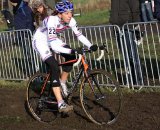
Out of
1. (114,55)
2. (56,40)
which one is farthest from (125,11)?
(56,40)

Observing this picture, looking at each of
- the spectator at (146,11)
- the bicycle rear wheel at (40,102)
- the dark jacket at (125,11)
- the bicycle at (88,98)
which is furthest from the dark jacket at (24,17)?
the spectator at (146,11)

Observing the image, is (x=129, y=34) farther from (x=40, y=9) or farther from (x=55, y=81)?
(x=55, y=81)

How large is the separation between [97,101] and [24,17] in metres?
5.09

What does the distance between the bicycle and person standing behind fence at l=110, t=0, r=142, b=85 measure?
60.8 inches

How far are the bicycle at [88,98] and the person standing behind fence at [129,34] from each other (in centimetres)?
155

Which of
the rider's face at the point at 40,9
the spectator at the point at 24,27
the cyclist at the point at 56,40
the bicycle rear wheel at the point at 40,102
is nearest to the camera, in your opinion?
the cyclist at the point at 56,40

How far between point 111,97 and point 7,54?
561 centimetres

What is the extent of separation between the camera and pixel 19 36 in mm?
12188

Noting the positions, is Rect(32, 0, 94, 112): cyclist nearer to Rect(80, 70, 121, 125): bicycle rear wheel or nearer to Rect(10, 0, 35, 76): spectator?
Rect(80, 70, 121, 125): bicycle rear wheel

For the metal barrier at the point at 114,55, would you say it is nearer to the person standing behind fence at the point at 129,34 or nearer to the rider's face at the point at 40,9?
the person standing behind fence at the point at 129,34

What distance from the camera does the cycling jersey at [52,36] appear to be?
7641 millimetres

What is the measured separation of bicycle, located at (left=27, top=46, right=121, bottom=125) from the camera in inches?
293

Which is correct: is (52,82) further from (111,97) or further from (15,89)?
(15,89)

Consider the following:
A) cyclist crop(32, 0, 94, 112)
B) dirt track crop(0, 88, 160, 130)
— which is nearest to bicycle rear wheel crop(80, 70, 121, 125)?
dirt track crop(0, 88, 160, 130)
